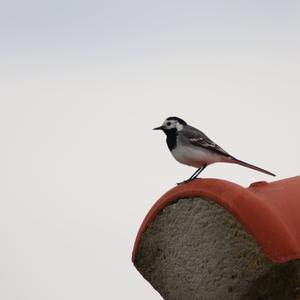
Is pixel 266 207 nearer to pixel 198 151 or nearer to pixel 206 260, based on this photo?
pixel 206 260

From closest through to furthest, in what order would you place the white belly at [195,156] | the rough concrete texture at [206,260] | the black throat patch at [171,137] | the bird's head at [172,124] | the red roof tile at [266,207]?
the red roof tile at [266,207] < the rough concrete texture at [206,260] < the white belly at [195,156] < the black throat patch at [171,137] < the bird's head at [172,124]

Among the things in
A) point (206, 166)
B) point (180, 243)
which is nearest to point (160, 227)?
point (180, 243)

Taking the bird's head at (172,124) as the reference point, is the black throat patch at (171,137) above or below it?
below

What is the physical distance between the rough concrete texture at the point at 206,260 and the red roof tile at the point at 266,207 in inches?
3.1

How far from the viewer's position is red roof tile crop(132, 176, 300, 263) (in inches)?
199

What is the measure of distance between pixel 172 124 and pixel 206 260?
2906 mm

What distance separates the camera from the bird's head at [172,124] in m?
8.34

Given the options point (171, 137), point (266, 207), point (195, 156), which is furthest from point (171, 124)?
point (266, 207)

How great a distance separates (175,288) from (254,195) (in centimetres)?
119

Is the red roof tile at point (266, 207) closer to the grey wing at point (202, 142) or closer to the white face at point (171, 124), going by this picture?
the grey wing at point (202, 142)

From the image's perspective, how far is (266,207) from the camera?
5234 mm

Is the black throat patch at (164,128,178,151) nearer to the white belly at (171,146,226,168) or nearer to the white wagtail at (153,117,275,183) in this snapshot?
the white wagtail at (153,117,275,183)

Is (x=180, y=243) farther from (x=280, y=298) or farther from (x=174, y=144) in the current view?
(x=174, y=144)

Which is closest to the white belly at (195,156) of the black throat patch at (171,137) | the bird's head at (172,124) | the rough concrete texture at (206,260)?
the black throat patch at (171,137)
